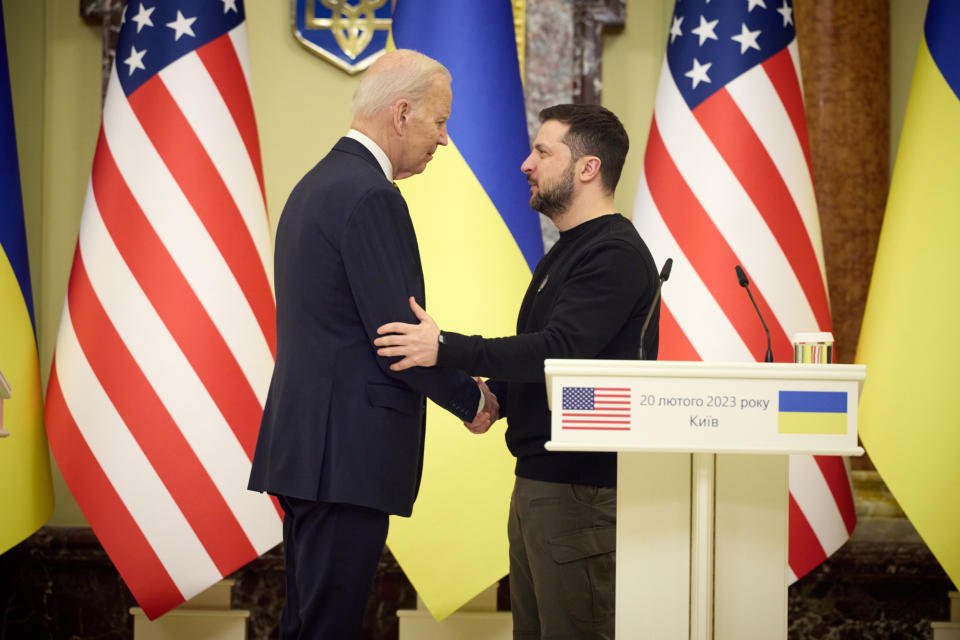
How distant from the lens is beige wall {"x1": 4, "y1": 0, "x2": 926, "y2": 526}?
3.48 metres

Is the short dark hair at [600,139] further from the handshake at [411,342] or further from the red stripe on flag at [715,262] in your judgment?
the red stripe on flag at [715,262]

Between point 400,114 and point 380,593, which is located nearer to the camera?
point 400,114

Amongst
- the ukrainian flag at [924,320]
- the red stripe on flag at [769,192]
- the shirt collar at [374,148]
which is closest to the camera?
the shirt collar at [374,148]

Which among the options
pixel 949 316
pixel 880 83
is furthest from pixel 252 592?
pixel 880 83

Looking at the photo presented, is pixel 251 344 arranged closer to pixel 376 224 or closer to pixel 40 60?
pixel 376 224

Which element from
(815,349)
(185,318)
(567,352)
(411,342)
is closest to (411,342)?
(411,342)

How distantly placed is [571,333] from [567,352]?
40 mm

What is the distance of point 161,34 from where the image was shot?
283 cm

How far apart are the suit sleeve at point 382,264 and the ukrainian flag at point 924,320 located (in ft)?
4.97

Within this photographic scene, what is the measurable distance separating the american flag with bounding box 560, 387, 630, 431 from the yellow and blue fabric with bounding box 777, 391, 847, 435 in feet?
0.80

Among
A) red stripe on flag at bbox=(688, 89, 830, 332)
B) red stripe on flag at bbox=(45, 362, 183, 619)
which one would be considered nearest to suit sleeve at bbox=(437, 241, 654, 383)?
red stripe on flag at bbox=(688, 89, 830, 332)

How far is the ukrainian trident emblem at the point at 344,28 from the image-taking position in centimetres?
347

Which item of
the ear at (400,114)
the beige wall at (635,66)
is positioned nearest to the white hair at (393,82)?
the ear at (400,114)

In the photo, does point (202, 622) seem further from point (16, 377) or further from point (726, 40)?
point (726, 40)
